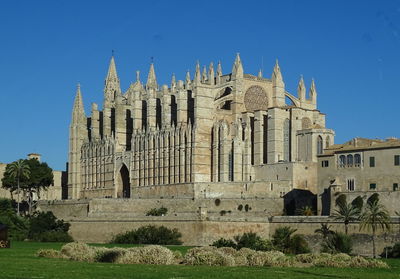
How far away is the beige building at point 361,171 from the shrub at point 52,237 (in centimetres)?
2238

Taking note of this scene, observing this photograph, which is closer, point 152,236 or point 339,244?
point 339,244

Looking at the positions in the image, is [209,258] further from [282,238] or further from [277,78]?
[277,78]

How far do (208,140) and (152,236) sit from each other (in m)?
17.5

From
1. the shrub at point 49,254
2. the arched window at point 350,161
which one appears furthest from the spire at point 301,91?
the shrub at point 49,254

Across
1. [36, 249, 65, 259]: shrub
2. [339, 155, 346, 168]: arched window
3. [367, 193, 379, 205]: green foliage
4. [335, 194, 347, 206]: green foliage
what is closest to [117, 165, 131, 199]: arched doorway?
[339, 155, 346, 168]: arched window

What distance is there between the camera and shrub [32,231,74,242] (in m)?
71.4

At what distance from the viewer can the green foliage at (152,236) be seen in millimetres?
64750

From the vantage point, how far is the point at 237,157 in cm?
7731

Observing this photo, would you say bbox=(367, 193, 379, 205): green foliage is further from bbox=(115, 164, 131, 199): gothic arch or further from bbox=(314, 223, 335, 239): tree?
bbox=(115, 164, 131, 199): gothic arch

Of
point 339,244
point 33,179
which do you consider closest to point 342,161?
point 339,244

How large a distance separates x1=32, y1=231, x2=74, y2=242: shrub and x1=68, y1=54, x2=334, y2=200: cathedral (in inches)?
419

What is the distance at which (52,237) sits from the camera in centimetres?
7150

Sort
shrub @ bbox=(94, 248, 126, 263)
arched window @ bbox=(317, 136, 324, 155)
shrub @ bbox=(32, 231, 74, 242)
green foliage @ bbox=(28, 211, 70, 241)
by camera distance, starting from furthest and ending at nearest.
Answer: green foliage @ bbox=(28, 211, 70, 241)
arched window @ bbox=(317, 136, 324, 155)
shrub @ bbox=(32, 231, 74, 242)
shrub @ bbox=(94, 248, 126, 263)

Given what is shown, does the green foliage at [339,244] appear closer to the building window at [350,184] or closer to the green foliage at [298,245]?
the green foliage at [298,245]
